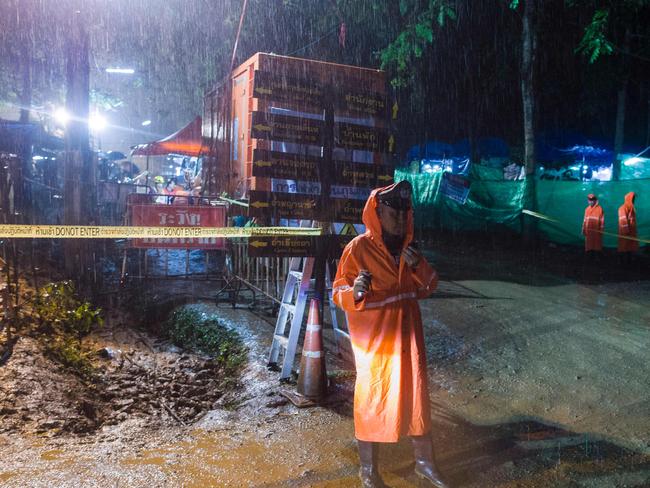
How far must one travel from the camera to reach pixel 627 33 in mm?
16344

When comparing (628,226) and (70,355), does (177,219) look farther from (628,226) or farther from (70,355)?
(628,226)

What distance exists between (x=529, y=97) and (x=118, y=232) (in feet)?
43.6

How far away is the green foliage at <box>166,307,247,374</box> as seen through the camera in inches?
249

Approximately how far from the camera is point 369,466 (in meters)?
3.45

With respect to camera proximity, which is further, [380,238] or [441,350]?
[441,350]

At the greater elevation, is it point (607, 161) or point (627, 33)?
point (627, 33)

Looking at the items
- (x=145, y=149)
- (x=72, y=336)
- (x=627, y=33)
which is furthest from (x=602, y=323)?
(x=145, y=149)

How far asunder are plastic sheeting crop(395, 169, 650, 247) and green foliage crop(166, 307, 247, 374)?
11.0 metres

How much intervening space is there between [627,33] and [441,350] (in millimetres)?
14905

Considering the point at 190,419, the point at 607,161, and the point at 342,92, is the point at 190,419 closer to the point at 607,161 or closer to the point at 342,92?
the point at 342,92

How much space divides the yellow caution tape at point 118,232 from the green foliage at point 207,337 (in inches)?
62.3

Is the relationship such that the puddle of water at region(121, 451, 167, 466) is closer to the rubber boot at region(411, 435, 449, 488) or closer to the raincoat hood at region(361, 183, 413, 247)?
the rubber boot at region(411, 435, 449, 488)

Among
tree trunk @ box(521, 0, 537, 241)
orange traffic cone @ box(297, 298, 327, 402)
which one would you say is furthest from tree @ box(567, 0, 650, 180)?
orange traffic cone @ box(297, 298, 327, 402)

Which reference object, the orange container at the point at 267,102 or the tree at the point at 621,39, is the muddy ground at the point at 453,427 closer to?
the orange container at the point at 267,102
